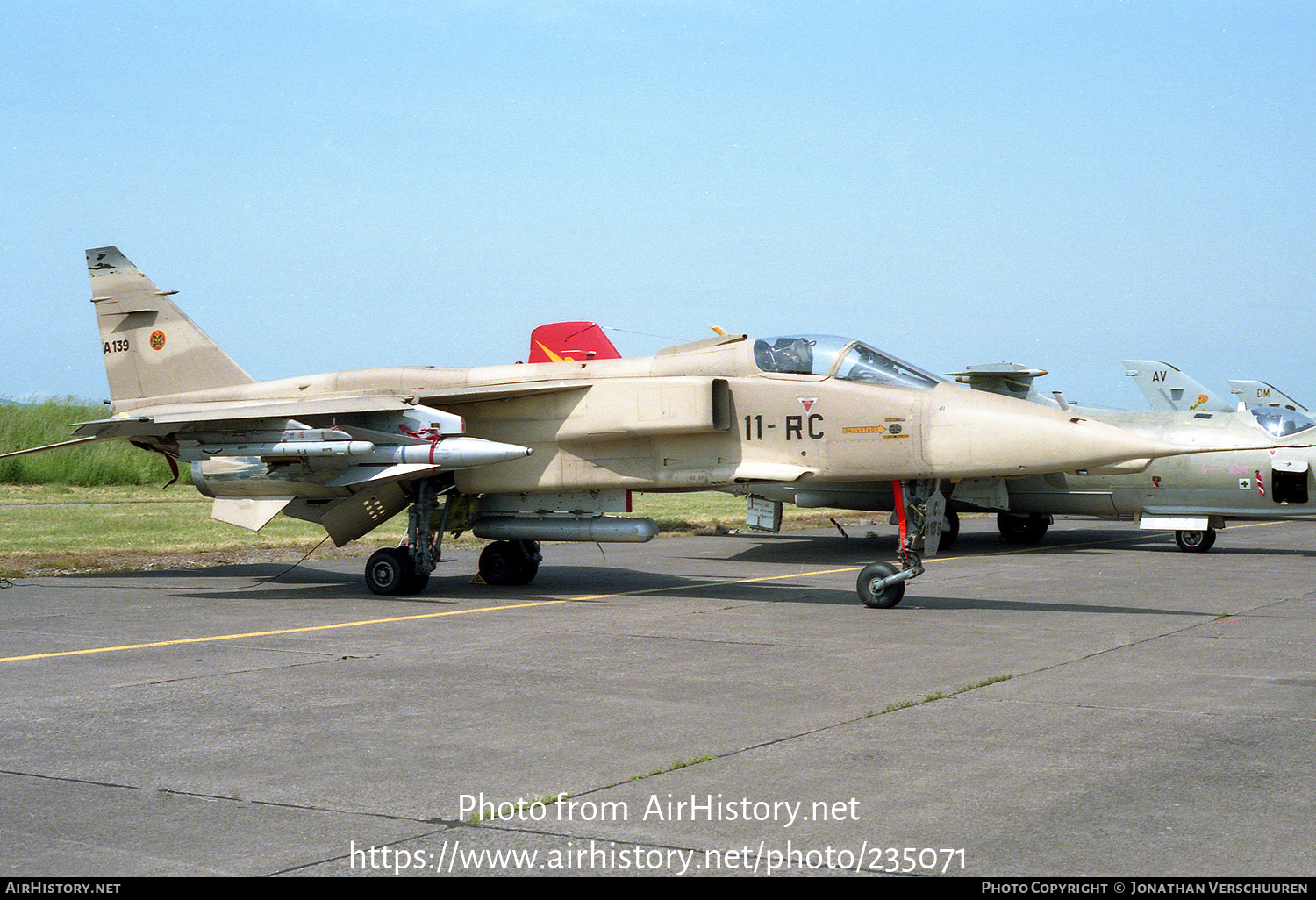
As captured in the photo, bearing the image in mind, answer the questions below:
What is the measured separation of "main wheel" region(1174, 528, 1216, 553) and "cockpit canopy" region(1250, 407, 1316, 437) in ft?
6.40

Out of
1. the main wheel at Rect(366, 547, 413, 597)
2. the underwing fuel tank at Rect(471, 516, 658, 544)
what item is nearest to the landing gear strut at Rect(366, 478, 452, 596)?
the main wheel at Rect(366, 547, 413, 597)

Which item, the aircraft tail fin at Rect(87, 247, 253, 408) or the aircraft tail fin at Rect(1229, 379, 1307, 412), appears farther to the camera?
the aircraft tail fin at Rect(1229, 379, 1307, 412)

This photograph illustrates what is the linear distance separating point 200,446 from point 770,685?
858cm

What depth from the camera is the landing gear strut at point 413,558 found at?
44.5ft

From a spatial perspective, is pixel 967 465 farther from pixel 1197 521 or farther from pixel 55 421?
pixel 55 421

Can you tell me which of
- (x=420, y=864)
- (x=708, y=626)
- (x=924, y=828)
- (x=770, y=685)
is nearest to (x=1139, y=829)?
(x=924, y=828)

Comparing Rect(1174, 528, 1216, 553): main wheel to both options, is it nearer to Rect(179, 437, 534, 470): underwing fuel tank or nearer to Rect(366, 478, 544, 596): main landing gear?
Rect(179, 437, 534, 470): underwing fuel tank

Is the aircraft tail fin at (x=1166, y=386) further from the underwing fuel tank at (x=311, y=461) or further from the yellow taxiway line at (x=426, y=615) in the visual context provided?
the underwing fuel tank at (x=311, y=461)

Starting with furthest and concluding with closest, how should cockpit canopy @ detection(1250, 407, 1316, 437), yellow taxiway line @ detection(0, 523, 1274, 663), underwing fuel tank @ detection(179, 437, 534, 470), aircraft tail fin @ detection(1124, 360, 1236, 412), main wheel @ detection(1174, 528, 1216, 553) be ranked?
aircraft tail fin @ detection(1124, 360, 1236, 412) → main wheel @ detection(1174, 528, 1216, 553) → cockpit canopy @ detection(1250, 407, 1316, 437) → underwing fuel tank @ detection(179, 437, 534, 470) → yellow taxiway line @ detection(0, 523, 1274, 663)

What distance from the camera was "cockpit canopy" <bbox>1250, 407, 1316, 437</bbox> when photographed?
19.5 m

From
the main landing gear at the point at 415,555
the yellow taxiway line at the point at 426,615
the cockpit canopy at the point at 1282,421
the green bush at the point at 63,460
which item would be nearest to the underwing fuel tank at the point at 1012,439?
the yellow taxiway line at the point at 426,615

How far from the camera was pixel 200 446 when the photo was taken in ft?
44.4

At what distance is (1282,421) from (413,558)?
14869 mm

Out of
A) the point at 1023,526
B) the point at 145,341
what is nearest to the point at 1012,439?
the point at 1023,526
